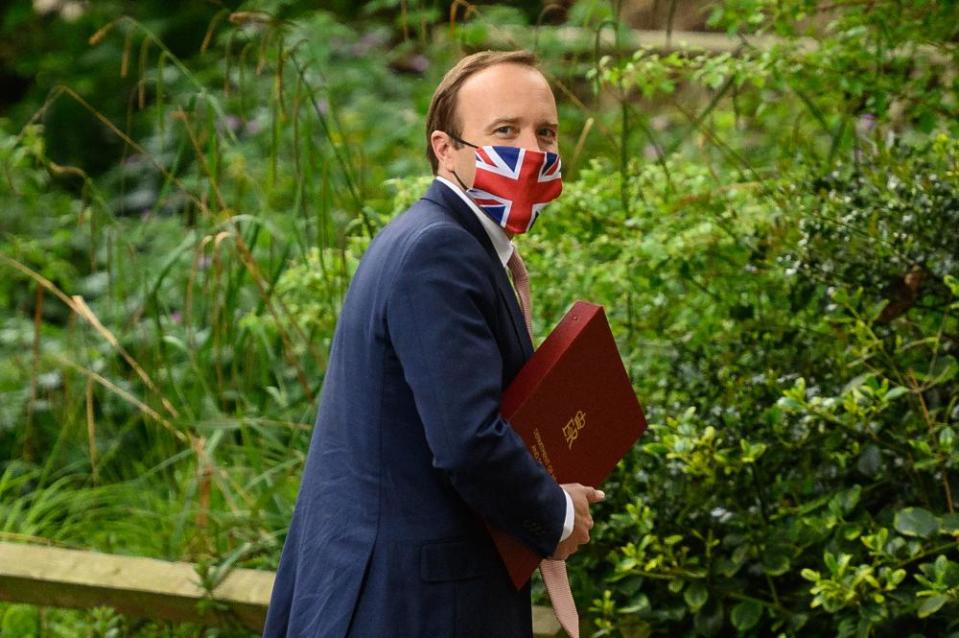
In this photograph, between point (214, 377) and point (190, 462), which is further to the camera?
point (214, 377)

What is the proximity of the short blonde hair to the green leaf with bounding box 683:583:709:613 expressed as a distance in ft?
4.45

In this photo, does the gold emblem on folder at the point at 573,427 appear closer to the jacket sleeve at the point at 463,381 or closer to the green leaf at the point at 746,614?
the jacket sleeve at the point at 463,381

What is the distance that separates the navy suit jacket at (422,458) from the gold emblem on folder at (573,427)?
134 mm

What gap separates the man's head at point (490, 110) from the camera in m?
2.44

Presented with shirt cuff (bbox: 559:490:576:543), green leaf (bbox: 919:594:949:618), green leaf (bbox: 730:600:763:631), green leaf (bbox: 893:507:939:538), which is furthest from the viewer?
green leaf (bbox: 730:600:763:631)

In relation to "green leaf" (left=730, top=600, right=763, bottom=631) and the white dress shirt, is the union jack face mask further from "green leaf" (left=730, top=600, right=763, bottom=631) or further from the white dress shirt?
"green leaf" (left=730, top=600, right=763, bottom=631)

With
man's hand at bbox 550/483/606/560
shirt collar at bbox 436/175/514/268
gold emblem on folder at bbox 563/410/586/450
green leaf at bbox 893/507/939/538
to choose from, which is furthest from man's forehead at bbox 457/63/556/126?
green leaf at bbox 893/507/939/538

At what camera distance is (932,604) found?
2.96 meters

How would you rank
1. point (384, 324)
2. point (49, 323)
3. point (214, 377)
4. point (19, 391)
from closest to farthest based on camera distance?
point (384, 324), point (214, 377), point (19, 391), point (49, 323)

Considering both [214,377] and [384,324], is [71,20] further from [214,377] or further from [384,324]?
[384,324]

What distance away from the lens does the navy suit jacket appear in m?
2.23

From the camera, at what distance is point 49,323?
6.98 meters

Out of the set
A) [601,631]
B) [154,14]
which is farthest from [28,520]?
[154,14]

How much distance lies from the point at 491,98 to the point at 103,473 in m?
3.11
